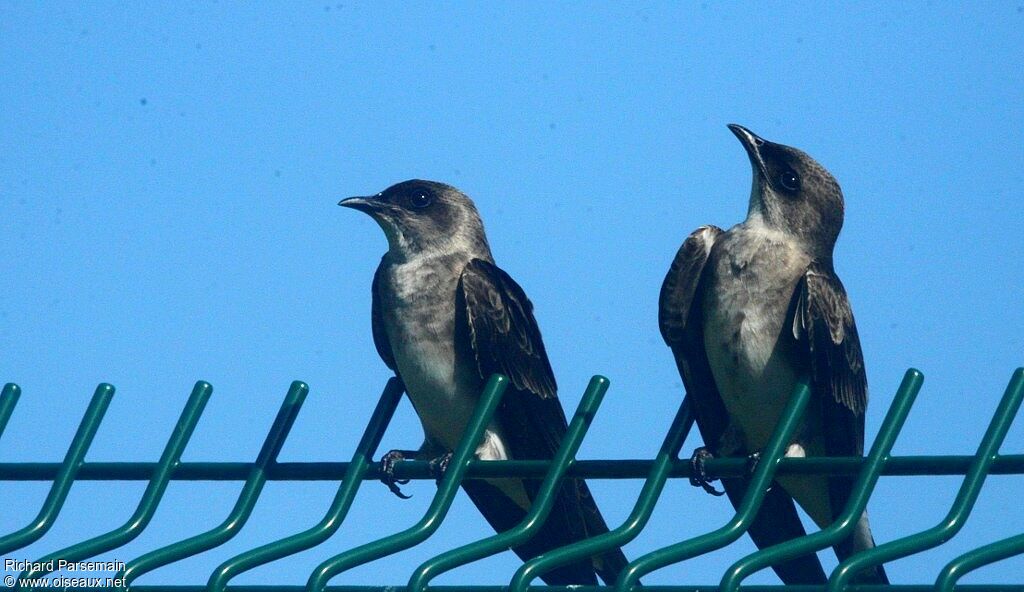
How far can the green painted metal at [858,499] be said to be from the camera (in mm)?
3742

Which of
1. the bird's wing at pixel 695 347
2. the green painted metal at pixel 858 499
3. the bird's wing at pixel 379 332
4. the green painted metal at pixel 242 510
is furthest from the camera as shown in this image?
the bird's wing at pixel 379 332

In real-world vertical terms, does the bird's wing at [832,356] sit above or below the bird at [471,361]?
above

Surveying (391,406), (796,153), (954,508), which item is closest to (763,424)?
(796,153)

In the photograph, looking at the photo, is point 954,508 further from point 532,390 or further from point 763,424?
point 532,390

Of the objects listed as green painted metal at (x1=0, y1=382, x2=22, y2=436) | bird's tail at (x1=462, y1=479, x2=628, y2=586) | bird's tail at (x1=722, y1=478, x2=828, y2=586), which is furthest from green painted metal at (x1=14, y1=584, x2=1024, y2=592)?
bird's tail at (x1=722, y1=478, x2=828, y2=586)

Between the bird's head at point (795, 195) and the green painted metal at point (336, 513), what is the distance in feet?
10.6

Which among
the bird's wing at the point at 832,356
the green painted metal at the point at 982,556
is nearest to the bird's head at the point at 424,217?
the bird's wing at the point at 832,356

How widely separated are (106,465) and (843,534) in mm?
2645

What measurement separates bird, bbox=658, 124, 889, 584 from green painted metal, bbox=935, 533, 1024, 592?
136 inches

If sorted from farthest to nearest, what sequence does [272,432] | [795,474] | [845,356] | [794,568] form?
[845,356] → [794,568] → [272,432] → [795,474]

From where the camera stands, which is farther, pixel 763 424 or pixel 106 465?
pixel 763 424

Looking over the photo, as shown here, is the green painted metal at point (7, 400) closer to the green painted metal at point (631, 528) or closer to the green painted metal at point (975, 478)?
the green painted metal at point (631, 528)

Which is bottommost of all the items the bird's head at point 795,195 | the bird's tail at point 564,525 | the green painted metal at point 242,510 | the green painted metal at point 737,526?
the bird's tail at point 564,525

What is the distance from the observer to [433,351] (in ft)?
27.7
